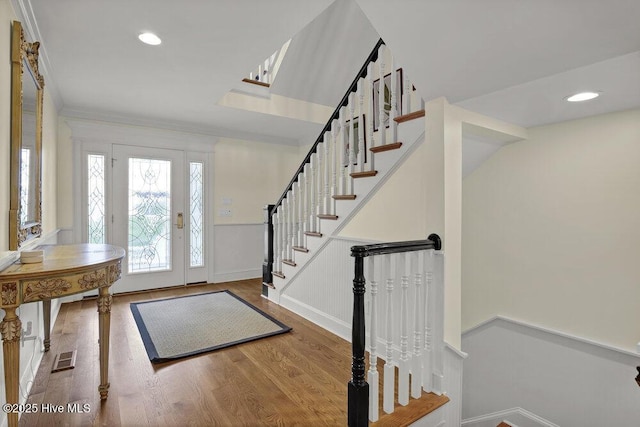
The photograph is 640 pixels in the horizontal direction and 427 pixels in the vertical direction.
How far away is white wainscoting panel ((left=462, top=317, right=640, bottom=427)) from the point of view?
2.28 meters

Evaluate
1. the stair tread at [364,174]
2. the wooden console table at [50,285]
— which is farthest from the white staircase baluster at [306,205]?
the wooden console table at [50,285]

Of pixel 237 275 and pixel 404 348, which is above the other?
pixel 404 348

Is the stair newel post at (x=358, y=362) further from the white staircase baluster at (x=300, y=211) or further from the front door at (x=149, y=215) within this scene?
the front door at (x=149, y=215)

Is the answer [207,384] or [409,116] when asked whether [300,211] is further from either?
[207,384]

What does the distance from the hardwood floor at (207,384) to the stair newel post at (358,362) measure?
0.27 meters

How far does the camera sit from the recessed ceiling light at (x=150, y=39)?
2.27 metres

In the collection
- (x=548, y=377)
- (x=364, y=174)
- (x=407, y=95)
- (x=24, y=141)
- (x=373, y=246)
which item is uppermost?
(x=407, y=95)

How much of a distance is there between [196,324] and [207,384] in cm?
111

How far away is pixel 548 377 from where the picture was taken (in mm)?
2625

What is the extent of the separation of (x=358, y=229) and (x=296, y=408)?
5.15ft

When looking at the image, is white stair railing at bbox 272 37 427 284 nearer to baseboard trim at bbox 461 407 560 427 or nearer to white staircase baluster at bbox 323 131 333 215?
white staircase baluster at bbox 323 131 333 215

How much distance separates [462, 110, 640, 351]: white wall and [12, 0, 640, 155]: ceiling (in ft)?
0.93

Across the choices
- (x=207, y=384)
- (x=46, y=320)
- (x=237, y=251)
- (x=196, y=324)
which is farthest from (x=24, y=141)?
(x=237, y=251)

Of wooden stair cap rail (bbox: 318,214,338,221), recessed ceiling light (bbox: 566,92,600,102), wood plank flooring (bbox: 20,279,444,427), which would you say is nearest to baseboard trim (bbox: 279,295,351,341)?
wood plank flooring (bbox: 20,279,444,427)
